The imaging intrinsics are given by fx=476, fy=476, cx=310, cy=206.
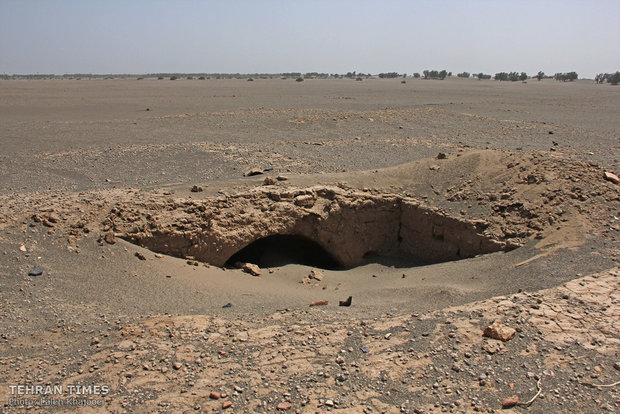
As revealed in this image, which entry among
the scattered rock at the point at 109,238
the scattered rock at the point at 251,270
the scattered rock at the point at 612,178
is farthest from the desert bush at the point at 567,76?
the scattered rock at the point at 109,238

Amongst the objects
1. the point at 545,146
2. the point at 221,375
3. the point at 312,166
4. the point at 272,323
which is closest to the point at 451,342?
the point at 272,323

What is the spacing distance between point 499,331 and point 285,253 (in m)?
5.19

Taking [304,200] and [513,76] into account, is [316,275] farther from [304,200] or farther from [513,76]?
[513,76]

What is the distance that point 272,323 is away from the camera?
5047mm

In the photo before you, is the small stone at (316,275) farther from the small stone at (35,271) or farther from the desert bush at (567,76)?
the desert bush at (567,76)

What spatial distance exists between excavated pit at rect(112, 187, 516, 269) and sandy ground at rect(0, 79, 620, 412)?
0.03 metres

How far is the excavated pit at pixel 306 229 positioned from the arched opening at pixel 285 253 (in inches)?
0.7

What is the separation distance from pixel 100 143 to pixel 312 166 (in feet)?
21.0

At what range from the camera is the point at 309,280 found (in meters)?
7.78

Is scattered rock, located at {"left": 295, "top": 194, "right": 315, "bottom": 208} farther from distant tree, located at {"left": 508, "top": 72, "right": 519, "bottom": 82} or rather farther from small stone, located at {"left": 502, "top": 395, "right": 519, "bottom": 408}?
distant tree, located at {"left": 508, "top": 72, "right": 519, "bottom": 82}

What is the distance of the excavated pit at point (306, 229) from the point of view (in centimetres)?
738

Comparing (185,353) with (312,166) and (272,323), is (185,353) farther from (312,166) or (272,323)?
(312,166)

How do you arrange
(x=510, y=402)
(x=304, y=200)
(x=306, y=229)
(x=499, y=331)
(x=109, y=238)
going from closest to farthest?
1. (x=510, y=402)
2. (x=499, y=331)
3. (x=109, y=238)
4. (x=304, y=200)
5. (x=306, y=229)

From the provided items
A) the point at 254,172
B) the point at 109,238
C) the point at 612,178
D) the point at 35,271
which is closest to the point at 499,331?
the point at 612,178
